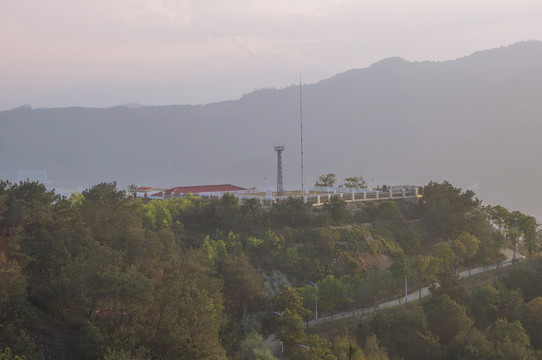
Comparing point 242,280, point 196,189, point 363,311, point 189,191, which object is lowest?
point 363,311

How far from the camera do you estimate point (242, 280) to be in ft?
82.2

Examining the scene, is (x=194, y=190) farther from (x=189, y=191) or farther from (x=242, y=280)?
(x=242, y=280)

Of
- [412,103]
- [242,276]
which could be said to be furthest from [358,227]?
[412,103]

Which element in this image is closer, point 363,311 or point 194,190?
point 363,311

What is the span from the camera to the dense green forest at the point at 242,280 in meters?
17.2

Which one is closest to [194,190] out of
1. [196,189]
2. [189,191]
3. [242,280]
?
[196,189]

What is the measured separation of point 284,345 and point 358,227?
15522 millimetres

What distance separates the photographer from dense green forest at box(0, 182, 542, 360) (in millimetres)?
17172

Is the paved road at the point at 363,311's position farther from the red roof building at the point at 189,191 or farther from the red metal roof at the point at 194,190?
the red metal roof at the point at 194,190

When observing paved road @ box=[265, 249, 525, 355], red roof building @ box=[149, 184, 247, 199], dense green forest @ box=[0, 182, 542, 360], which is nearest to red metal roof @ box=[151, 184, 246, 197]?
red roof building @ box=[149, 184, 247, 199]

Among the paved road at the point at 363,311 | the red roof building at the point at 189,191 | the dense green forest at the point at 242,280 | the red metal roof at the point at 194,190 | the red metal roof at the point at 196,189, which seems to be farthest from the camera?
the red metal roof at the point at 196,189

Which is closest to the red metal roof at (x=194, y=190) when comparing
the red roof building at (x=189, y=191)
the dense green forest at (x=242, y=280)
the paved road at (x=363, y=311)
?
the red roof building at (x=189, y=191)

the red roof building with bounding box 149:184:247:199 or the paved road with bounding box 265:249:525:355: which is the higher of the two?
the red roof building with bounding box 149:184:247:199

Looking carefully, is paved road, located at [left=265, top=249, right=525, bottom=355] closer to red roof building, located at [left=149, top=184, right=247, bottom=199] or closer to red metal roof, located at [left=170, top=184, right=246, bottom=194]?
red roof building, located at [left=149, top=184, right=247, bottom=199]
